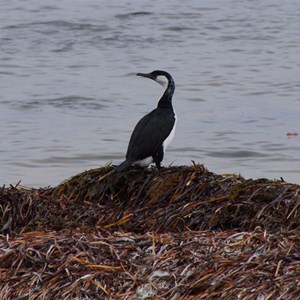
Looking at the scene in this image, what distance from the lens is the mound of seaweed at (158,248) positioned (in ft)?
11.8

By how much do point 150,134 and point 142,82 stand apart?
7164 mm

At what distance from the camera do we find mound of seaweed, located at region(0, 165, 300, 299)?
141 inches

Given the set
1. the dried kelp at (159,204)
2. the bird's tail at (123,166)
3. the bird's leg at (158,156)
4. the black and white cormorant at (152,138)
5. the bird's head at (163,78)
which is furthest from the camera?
the bird's head at (163,78)

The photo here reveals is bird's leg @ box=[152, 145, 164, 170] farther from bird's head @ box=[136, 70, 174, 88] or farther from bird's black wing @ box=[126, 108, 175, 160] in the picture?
bird's head @ box=[136, 70, 174, 88]

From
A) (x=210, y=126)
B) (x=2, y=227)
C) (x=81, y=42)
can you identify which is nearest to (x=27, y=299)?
(x=2, y=227)

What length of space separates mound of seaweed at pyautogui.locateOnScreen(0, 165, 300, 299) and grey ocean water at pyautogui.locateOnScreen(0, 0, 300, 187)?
136 inches

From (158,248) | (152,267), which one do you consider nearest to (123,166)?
(158,248)

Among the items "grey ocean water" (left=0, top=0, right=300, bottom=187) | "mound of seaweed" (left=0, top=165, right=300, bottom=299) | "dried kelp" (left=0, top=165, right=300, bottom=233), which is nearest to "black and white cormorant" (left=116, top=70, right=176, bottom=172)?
"dried kelp" (left=0, top=165, right=300, bottom=233)

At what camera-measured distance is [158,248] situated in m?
3.93

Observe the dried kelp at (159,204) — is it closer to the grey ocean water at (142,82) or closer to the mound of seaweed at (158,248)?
the mound of seaweed at (158,248)

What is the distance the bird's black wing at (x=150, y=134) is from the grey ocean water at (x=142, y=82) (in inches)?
51.8

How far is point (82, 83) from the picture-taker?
46.5 feet

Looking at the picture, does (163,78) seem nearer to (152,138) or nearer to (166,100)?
(166,100)

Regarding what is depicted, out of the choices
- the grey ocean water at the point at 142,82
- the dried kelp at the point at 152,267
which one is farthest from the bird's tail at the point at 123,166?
the grey ocean water at the point at 142,82
